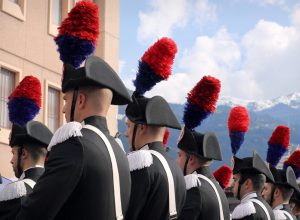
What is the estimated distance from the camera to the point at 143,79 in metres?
5.66

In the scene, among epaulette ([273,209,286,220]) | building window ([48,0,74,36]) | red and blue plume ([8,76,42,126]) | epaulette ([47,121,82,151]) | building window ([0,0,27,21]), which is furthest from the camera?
building window ([48,0,74,36])

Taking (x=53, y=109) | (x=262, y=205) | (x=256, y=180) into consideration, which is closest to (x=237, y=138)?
(x=256, y=180)

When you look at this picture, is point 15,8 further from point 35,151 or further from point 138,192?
point 138,192

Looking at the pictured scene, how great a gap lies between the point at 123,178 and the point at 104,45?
16457mm

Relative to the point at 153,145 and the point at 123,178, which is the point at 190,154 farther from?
the point at 123,178

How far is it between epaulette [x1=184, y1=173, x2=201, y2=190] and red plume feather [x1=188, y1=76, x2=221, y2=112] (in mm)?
735

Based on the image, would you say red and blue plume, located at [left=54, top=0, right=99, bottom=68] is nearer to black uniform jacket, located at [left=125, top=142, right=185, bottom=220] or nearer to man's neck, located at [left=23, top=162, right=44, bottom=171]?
black uniform jacket, located at [left=125, top=142, right=185, bottom=220]

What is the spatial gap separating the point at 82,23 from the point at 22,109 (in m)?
2.09

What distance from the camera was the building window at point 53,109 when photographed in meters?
17.6

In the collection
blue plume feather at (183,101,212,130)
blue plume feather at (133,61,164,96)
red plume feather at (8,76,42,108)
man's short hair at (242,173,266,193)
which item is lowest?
man's short hair at (242,173,266,193)

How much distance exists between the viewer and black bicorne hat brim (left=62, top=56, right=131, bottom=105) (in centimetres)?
434

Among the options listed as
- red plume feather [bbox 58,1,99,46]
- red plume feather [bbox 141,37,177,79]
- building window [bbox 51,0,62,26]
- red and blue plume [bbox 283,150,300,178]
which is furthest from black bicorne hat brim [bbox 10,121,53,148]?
building window [bbox 51,0,62,26]

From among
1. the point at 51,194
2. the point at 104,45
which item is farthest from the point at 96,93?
the point at 104,45

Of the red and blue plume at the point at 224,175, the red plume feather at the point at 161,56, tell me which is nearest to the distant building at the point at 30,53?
the red and blue plume at the point at 224,175
